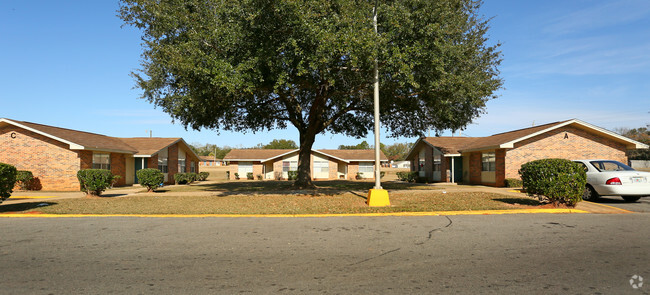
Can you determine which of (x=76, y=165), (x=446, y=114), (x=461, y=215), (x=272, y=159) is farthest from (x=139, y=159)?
(x=461, y=215)

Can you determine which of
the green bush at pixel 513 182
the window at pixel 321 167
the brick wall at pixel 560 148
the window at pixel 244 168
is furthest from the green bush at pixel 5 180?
the window at pixel 321 167

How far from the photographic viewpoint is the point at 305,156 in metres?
20.8

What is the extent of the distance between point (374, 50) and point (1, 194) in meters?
12.6

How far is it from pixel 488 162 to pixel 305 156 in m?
13.1

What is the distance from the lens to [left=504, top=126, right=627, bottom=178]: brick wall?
73.9 ft

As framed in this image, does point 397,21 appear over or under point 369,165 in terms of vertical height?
over

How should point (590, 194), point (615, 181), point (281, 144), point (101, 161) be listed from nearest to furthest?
point (615, 181)
point (590, 194)
point (101, 161)
point (281, 144)

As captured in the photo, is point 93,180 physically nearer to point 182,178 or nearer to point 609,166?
point 182,178

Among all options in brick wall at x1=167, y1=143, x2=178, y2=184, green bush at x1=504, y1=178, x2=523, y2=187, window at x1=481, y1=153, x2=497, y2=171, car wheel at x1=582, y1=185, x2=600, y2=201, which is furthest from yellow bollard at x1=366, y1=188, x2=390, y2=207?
brick wall at x1=167, y1=143, x2=178, y2=184

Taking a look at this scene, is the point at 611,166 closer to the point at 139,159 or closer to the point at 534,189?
the point at 534,189

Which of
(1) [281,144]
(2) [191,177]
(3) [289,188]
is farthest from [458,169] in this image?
(1) [281,144]

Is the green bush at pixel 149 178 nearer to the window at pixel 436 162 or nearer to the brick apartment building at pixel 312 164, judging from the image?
the brick apartment building at pixel 312 164

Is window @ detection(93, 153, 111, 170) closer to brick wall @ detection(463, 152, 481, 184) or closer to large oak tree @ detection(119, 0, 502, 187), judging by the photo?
large oak tree @ detection(119, 0, 502, 187)

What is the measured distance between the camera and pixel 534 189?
36.5ft
